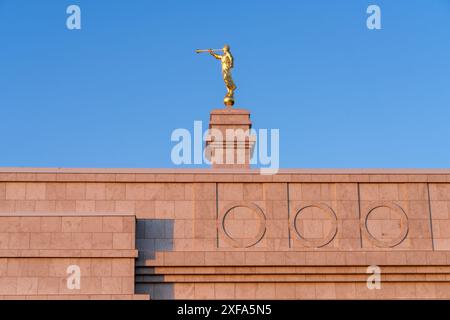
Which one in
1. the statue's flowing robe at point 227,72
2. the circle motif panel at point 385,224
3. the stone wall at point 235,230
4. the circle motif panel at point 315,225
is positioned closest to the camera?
the stone wall at point 235,230

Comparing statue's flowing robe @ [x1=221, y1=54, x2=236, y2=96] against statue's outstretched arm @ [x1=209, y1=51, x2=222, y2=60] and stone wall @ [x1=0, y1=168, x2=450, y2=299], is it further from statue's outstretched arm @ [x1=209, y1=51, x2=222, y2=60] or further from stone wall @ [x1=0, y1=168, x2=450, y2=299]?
stone wall @ [x1=0, y1=168, x2=450, y2=299]

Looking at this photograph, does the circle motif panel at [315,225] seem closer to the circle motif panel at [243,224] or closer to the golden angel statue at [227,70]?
the circle motif panel at [243,224]

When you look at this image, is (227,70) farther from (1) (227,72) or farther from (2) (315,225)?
(2) (315,225)

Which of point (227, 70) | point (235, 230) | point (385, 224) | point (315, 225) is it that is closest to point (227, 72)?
point (227, 70)

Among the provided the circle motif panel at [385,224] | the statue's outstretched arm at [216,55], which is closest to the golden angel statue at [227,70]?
the statue's outstretched arm at [216,55]

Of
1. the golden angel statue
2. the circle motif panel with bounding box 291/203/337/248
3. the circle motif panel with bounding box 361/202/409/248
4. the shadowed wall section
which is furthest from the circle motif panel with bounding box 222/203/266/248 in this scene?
the golden angel statue

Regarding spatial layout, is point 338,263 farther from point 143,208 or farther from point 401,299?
point 143,208

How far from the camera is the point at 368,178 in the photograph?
24453mm

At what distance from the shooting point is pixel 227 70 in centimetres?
2859

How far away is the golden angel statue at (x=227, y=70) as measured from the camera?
28375 millimetres

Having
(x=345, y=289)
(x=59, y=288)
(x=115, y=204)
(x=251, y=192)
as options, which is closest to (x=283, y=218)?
(x=251, y=192)
